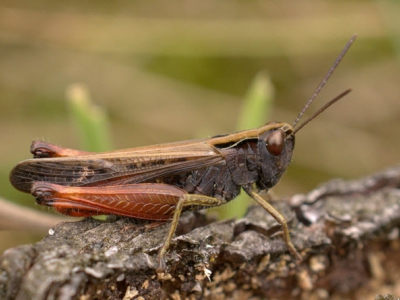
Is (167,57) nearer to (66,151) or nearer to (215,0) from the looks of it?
(215,0)

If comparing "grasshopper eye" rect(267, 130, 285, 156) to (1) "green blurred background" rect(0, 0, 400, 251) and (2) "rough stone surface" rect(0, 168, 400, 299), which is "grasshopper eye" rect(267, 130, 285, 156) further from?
(1) "green blurred background" rect(0, 0, 400, 251)

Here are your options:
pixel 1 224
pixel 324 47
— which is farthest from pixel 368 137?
pixel 1 224

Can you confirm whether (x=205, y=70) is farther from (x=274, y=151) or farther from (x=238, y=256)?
(x=238, y=256)

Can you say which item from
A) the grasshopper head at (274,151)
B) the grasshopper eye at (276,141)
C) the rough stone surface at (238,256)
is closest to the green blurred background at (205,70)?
the grasshopper head at (274,151)

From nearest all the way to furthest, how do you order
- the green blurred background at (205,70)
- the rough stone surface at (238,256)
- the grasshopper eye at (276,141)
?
the rough stone surface at (238,256) → the grasshopper eye at (276,141) → the green blurred background at (205,70)

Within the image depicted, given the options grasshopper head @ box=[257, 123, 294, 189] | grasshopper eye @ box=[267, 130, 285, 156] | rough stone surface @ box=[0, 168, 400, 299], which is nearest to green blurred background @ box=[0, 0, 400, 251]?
grasshopper head @ box=[257, 123, 294, 189]

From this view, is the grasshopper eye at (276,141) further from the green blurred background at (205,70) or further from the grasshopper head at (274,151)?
the green blurred background at (205,70)
